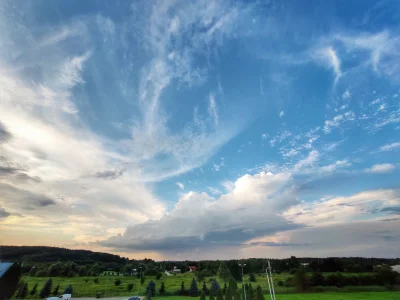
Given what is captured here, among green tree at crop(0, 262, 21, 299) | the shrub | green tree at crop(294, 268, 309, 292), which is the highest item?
the shrub

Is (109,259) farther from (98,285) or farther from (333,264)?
(333,264)

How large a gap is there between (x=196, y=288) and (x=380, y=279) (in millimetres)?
62009

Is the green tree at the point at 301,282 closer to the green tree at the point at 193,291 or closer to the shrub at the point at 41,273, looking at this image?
the green tree at the point at 193,291

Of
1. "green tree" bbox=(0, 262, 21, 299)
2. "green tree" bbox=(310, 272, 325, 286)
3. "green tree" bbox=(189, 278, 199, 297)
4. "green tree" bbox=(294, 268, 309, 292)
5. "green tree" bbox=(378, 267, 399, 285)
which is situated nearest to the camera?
"green tree" bbox=(0, 262, 21, 299)

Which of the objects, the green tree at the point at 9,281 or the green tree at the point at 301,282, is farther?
the green tree at the point at 301,282

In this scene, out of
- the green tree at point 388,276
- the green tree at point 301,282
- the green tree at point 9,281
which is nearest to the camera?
the green tree at point 9,281

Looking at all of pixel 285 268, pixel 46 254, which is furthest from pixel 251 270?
pixel 46 254

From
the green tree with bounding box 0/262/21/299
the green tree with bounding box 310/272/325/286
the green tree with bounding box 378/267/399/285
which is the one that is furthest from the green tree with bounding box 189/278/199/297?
the green tree with bounding box 378/267/399/285

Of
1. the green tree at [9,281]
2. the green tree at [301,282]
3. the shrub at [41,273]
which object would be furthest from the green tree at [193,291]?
the shrub at [41,273]

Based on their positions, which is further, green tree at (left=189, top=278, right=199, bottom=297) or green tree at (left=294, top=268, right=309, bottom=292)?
green tree at (left=294, top=268, right=309, bottom=292)

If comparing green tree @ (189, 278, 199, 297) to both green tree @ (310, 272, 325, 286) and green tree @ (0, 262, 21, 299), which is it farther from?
green tree @ (0, 262, 21, 299)

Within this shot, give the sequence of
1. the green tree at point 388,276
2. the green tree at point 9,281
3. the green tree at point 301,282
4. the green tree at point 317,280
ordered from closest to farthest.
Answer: the green tree at point 9,281 < the green tree at point 301,282 < the green tree at point 317,280 < the green tree at point 388,276

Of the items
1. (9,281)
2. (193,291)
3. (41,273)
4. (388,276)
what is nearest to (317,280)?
(388,276)

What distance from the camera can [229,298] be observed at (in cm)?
4244
